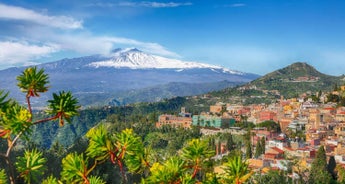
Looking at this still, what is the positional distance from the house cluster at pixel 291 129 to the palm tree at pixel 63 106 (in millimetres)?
31308

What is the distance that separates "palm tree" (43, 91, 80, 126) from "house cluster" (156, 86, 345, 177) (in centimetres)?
3131

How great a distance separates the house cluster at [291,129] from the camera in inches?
1561

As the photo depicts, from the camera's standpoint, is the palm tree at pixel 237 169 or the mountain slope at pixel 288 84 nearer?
the palm tree at pixel 237 169

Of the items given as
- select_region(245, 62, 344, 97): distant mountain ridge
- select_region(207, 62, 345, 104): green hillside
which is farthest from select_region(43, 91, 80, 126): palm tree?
select_region(245, 62, 344, 97): distant mountain ridge

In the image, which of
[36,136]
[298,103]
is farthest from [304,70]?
[36,136]

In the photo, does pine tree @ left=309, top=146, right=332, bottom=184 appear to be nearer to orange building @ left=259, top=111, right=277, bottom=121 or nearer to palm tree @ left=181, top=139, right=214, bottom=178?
orange building @ left=259, top=111, right=277, bottom=121

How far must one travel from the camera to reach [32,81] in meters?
2.73

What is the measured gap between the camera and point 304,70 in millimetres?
155625

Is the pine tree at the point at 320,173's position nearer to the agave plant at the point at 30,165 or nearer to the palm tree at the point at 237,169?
the palm tree at the point at 237,169

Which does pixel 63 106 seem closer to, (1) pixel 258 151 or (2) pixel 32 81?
(2) pixel 32 81

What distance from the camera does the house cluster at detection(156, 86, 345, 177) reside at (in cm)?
3966

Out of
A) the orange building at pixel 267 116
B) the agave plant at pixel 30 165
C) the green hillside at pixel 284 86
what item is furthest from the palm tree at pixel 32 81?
the green hillside at pixel 284 86

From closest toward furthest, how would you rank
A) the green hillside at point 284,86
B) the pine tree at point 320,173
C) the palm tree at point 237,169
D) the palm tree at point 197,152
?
1. the palm tree at point 237,169
2. the palm tree at point 197,152
3. the pine tree at point 320,173
4. the green hillside at point 284,86

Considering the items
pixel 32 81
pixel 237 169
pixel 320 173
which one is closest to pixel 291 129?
pixel 320 173
